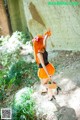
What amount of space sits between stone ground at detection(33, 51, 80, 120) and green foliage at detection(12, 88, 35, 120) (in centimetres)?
12

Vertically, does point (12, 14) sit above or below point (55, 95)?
above

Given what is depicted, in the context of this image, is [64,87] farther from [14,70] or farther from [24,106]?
[14,70]

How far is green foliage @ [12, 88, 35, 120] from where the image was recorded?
18.6 feet

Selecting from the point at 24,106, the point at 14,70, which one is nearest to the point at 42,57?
the point at 24,106

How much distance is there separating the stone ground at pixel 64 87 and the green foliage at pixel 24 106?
0.12 metres

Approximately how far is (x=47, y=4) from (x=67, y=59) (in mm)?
1528

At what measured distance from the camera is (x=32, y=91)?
6.54 meters

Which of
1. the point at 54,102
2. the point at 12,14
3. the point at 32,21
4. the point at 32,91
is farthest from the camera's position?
the point at 12,14

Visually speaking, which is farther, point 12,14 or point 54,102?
point 12,14

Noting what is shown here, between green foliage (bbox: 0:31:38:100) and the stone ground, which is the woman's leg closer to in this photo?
the stone ground

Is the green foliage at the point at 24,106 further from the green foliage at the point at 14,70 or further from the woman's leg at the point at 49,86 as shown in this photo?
the green foliage at the point at 14,70

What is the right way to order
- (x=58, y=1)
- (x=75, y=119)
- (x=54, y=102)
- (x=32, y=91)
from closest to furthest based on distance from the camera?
(x=75, y=119), (x=54, y=102), (x=32, y=91), (x=58, y=1)

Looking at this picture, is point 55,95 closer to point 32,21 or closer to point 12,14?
point 32,21

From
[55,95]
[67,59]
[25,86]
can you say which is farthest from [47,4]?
[55,95]
